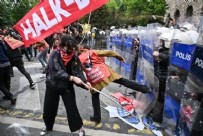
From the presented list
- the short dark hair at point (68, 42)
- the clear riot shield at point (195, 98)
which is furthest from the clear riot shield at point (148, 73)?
the clear riot shield at point (195, 98)

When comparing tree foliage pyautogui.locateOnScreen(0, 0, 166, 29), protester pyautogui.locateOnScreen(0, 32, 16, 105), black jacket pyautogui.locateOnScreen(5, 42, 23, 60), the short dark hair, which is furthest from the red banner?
tree foliage pyautogui.locateOnScreen(0, 0, 166, 29)

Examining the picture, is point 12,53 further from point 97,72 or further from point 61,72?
point 61,72

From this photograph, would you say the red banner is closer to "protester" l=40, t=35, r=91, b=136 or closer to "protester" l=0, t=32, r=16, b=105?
"protester" l=40, t=35, r=91, b=136

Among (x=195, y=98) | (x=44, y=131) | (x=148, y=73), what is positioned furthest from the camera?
(x=148, y=73)

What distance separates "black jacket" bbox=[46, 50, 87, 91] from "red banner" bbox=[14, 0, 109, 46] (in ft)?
1.64

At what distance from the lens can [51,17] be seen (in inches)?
220

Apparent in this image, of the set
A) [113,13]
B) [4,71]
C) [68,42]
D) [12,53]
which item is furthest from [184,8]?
[68,42]

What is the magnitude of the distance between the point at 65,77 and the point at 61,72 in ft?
0.35

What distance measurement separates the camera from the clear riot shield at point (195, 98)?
3803 millimetres

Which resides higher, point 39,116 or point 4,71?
point 4,71

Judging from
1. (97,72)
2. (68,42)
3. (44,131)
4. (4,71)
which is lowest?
(44,131)

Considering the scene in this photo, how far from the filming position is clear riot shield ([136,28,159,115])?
613cm

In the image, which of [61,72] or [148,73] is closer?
[61,72]

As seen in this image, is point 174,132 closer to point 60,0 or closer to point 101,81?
point 101,81
